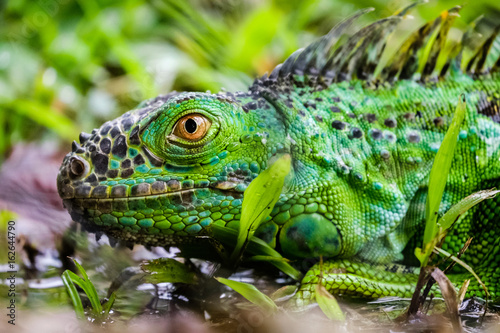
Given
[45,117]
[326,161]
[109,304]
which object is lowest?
[109,304]

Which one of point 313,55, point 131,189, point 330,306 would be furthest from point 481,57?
point 131,189

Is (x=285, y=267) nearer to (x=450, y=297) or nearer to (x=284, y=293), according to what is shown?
(x=284, y=293)

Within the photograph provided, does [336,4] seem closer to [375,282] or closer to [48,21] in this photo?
[48,21]

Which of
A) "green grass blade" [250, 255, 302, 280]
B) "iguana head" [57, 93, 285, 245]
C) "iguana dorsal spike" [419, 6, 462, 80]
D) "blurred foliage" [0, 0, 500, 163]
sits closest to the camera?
"iguana head" [57, 93, 285, 245]

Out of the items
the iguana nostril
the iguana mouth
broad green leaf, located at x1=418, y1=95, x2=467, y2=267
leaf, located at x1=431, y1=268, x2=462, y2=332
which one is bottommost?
leaf, located at x1=431, y1=268, x2=462, y2=332

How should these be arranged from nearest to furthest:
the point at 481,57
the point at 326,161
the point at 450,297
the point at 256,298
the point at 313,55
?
the point at 450,297, the point at 256,298, the point at 326,161, the point at 313,55, the point at 481,57

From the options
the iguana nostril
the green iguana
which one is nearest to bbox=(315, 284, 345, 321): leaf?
the green iguana

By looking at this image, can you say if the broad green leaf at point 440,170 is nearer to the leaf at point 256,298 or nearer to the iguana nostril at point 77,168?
the leaf at point 256,298

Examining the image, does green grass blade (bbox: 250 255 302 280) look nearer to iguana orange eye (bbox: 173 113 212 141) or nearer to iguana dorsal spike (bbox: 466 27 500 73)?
iguana orange eye (bbox: 173 113 212 141)
